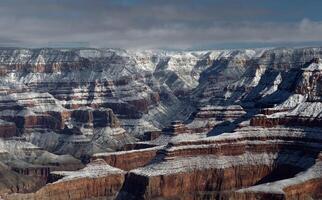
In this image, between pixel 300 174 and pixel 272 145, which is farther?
pixel 272 145

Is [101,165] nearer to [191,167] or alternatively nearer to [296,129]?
[191,167]

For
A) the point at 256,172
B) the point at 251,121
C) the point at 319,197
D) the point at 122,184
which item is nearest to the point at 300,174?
the point at 319,197

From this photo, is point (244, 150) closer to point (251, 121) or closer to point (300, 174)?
point (251, 121)

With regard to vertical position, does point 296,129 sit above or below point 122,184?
above

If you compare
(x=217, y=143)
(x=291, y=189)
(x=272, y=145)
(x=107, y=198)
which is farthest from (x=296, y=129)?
(x=107, y=198)

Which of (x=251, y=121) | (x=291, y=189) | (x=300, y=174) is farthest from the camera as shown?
(x=251, y=121)

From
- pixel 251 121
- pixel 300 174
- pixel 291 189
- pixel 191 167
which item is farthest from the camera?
pixel 251 121

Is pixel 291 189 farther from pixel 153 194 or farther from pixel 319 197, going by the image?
pixel 153 194

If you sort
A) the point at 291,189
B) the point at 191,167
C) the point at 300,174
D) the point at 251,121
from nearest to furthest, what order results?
the point at 291,189 < the point at 300,174 < the point at 191,167 < the point at 251,121

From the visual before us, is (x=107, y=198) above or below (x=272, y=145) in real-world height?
below
